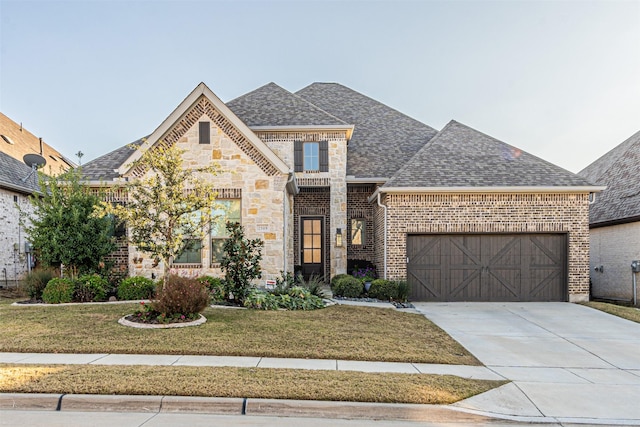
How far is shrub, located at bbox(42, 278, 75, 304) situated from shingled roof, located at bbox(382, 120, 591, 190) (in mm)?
9862

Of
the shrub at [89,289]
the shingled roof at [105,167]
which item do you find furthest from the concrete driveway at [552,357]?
the shingled roof at [105,167]

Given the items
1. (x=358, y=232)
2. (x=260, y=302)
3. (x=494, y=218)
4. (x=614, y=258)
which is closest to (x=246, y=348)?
(x=260, y=302)

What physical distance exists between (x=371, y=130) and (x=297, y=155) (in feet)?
15.7

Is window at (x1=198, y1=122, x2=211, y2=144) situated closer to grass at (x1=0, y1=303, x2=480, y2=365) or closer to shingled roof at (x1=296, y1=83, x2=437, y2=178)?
grass at (x1=0, y1=303, x2=480, y2=365)

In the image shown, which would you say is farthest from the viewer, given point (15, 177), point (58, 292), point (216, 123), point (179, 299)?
point (15, 177)

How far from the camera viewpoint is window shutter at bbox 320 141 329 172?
627 inches

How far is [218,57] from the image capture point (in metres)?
18.1

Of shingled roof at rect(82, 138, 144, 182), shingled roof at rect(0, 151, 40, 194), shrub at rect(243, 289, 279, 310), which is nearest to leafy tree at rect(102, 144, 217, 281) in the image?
shrub at rect(243, 289, 279, 310)

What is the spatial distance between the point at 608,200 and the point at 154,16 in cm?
1839

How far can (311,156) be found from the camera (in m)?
16.0

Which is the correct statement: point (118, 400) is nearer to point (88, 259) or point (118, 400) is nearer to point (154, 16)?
point (88, 259)

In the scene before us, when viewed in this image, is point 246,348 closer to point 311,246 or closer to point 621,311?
point 311,246

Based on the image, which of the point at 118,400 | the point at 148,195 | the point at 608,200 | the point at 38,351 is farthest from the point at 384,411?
the point at 608,200

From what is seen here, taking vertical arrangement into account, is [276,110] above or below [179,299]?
above
